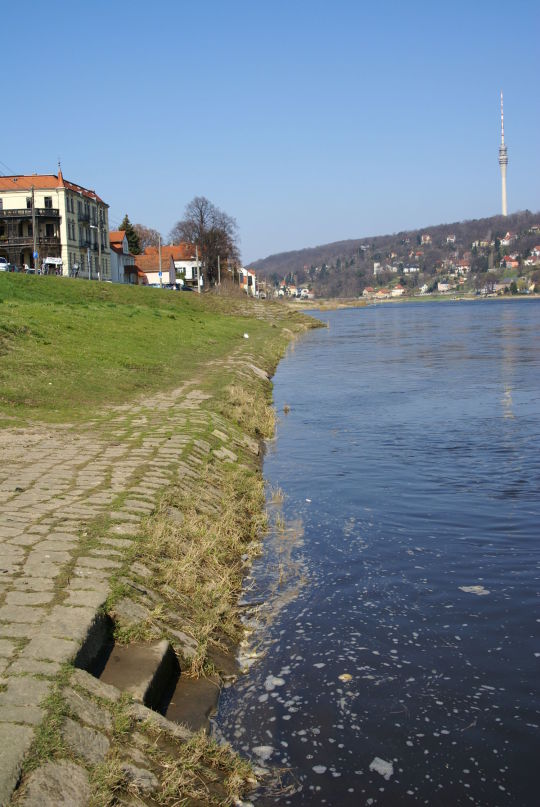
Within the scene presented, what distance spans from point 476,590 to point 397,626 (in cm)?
111

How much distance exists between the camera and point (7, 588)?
531 cm

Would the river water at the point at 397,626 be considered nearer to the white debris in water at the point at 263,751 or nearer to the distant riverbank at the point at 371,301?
the white debris in water at the point at 263,751

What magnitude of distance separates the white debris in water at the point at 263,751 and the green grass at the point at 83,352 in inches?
313

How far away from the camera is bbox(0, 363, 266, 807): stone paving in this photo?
4.11 m

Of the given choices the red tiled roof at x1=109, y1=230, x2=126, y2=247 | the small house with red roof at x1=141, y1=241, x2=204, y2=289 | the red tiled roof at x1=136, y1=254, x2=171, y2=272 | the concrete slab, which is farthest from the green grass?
the small house with red roof at x1=141, y1=241, x2=204, y2=289

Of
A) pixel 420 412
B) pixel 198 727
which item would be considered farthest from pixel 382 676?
pixel 420 412

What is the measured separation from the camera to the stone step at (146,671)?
459 centimetres

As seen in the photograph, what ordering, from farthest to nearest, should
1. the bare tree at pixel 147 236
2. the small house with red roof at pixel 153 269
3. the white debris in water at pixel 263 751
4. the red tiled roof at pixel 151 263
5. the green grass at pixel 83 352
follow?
the bare tree at pixel 147 236
the red tiled roof at pixel 151 263
the small house with red roof at pixel 153 269
the green grass at pixel 83 352
the white debris in water at pixel 263 751

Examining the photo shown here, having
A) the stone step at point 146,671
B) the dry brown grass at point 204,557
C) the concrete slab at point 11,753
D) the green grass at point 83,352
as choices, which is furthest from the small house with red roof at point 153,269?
the concrete slab at point 11,753

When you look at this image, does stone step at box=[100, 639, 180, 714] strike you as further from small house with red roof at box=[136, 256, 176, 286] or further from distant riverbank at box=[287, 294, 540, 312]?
distant riverbank at box=[287, 294, 540, 312]

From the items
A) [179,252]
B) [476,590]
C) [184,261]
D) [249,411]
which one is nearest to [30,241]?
[184,261]

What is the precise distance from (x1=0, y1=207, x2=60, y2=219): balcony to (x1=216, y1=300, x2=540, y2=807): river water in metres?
59.1

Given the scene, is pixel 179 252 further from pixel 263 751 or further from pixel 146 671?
pixel 263 751

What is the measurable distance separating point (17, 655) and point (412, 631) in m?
3.08
